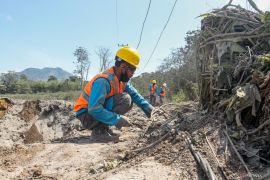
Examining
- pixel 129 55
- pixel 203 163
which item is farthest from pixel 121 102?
A: pixel 203 163

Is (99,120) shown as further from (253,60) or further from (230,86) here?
(253,60)

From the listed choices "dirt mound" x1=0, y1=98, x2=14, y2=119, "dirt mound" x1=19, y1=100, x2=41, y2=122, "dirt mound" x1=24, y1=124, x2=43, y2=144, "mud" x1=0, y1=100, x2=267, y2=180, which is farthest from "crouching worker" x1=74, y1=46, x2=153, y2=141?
"dirt mound" x1=0, y1=98, x2=14, y2=119

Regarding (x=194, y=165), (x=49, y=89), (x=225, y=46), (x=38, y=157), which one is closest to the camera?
(x=194, y=165)

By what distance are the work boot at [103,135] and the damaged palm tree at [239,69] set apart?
1.20m

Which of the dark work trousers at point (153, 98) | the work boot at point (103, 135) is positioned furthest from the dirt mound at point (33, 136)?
the dark work trousers at point (153, 98)

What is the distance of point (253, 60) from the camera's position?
10.3 feet

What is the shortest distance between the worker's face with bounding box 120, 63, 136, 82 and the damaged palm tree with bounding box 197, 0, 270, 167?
0.82 metres

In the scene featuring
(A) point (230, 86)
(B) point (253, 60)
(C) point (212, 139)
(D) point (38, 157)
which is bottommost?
(D) point (38, 157)

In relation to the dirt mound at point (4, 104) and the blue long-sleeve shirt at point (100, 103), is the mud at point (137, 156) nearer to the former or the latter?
the blue long-sleeve shirt at point (100, 103)

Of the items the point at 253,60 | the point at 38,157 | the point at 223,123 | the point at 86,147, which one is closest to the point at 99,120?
the point at 86,147

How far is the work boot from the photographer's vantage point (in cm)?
417

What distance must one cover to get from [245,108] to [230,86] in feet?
1.16

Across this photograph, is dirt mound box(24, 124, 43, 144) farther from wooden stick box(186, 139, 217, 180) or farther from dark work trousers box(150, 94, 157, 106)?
dark work trousers box(150, 94, 157, 106)

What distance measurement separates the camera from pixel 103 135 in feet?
13.7
